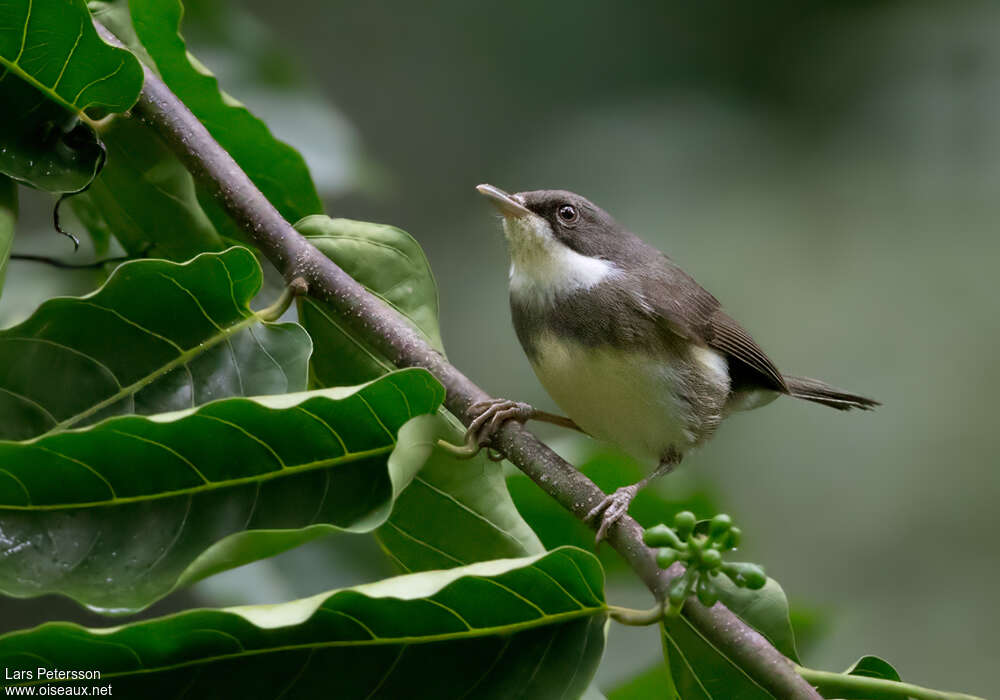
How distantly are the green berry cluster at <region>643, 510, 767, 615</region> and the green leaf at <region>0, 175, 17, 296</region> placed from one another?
1128 millimetres

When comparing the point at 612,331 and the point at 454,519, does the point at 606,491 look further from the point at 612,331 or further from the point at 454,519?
the point at 454,519

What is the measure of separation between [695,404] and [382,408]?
1571 millimetres

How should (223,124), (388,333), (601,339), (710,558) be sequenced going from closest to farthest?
(710,558) < (388,333) < (223,124) < (601,339)

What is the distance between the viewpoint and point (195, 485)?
158 centimetres

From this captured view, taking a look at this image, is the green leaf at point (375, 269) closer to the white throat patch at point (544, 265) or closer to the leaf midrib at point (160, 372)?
the leaf midrib at point (160, 372)

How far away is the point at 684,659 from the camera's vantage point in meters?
1.66

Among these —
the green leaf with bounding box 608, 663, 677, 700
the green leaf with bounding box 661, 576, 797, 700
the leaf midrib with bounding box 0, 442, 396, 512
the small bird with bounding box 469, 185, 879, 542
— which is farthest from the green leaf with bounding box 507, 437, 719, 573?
the leaf midrib with bounding box 0, 442, 396, 512

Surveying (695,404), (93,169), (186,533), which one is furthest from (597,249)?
(186,533)

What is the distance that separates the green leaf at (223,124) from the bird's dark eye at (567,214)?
963 millimetres

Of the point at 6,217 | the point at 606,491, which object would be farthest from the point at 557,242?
the point at 6,217

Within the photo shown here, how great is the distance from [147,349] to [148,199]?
19.7 inches

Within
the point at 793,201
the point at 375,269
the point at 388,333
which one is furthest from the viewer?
the point at 793,201

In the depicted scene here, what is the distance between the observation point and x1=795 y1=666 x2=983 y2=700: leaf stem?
1465 millimetres

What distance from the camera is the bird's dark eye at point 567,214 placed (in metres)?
3.11
